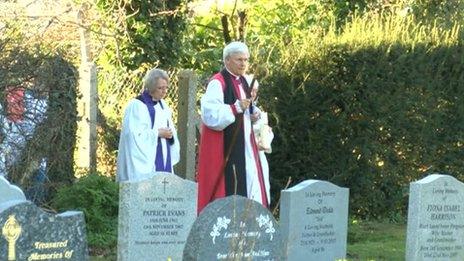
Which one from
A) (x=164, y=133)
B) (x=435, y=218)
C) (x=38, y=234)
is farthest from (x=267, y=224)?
(x=164, y=133)

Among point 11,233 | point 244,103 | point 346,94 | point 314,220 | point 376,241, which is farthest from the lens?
point 346,94

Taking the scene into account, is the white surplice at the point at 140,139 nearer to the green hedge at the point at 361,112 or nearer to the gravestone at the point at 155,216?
the gravestone at the point at 155,216

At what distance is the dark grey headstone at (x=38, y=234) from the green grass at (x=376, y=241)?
460 centimetres

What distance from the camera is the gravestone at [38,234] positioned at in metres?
7.69

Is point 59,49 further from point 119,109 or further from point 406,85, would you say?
point 406,85

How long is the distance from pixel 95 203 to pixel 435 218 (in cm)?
353

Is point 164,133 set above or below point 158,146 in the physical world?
above

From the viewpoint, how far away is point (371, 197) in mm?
15867

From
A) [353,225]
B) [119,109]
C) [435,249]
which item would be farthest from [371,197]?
[435,249]

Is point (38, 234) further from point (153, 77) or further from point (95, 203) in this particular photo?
point (95, 203)

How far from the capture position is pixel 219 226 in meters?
8.57

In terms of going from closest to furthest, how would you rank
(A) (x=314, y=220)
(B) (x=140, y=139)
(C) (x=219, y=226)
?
(C) (x=219, y=226), (A) (x=314, y=220), (B) (x=140, y=139)

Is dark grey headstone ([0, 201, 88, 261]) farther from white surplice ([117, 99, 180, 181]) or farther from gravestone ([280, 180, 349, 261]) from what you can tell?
white surplice ([117, 99, 180, 181])

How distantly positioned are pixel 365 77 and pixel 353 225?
185 centimetres
